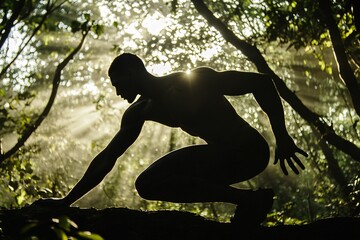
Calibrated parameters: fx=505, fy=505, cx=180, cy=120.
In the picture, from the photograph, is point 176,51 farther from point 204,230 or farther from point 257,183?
point 257,183

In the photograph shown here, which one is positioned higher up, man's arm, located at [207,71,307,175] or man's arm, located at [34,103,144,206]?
man's arm, located at [207,71,307,175]

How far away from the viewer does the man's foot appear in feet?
12.8

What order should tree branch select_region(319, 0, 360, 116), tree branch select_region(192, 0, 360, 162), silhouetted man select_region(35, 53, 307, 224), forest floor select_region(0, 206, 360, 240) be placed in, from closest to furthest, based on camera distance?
forest floor select_region(0, 206, 360, 240) < silhouetted man select_region(35, 53, 307, 224) < tree branch select_region(319, 0, 360, 116) < tree branch select_region(192, 0, 360, 162)

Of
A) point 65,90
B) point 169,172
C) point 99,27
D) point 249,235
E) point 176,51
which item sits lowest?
point 249,235

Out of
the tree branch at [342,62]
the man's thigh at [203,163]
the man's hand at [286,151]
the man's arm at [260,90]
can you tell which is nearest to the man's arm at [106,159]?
the man's thigh at [203,163]

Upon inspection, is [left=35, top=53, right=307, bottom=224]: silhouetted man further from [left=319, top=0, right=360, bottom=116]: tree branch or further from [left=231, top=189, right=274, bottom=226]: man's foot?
[left=319, top=0, right=360, bottom=116]: tree branch

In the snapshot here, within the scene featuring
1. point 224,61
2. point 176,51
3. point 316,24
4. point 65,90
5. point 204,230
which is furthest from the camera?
point 65,90

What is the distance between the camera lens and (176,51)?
14.1m

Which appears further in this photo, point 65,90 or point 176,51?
point 65,90

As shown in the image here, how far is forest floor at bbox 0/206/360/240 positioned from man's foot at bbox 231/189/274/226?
6 centimetres

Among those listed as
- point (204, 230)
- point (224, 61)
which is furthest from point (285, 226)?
point (224, 61)

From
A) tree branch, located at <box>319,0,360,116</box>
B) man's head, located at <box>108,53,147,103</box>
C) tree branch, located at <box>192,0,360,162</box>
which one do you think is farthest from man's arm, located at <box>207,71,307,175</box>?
tree branch, located at <box>192,0,360,162</box>

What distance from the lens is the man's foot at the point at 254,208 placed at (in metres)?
3.89

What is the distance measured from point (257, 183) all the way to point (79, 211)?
3276cm
